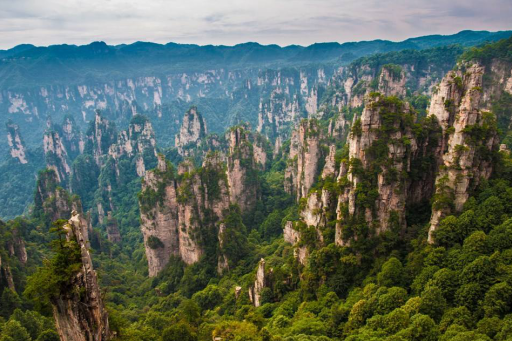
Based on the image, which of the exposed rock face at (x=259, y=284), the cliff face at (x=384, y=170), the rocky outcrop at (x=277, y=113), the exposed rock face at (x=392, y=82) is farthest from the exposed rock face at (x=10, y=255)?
the rocky outcrop at (x=277, y=113)

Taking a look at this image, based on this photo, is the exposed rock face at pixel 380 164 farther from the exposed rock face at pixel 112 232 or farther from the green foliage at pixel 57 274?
the exposed rock face at pixel 112 232

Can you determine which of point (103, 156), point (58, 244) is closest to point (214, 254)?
point (58, 244)

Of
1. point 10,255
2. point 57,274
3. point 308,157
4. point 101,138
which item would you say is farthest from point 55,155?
point 57,274

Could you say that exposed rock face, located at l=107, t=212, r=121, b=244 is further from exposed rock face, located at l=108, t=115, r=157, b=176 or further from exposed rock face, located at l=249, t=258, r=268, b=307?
exposed rock face, located at l=249, t=258, r=268, b=307

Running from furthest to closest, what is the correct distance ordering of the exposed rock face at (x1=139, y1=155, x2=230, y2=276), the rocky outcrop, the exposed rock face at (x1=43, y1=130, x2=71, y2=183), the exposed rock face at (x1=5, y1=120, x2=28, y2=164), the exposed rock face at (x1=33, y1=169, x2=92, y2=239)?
1. the rocky outcrop
2. the exposed rock face at (x1=5, y1=120, x2=28, y2=164)
3. the exposed rock face at (x1=43, y1=130, x2=71, y2=183)
4. the exposed rock face at (x1=33, y1=169, x2=92, y2=239)
5. the exposed rock face at (x1=139, y1=155, x2=230, y2=276)

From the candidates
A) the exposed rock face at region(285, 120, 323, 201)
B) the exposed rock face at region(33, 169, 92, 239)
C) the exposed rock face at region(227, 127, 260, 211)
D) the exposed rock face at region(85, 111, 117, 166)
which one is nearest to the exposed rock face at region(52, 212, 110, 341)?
the exposed rock face at region(285, 120, 323, 201)

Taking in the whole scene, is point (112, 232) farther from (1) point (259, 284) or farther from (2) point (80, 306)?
(2) point (80, 306)
